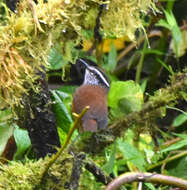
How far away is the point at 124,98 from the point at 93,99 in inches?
9.8

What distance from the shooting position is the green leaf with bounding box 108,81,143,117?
156cm

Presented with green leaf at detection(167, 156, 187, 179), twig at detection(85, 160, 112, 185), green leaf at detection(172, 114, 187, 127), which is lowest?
green leaf at detection(167, 156, 187, 179)

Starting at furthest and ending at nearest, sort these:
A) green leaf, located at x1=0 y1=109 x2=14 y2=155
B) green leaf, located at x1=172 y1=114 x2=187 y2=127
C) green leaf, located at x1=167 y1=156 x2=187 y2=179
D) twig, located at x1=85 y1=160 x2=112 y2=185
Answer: green leaf, located at x1=172 y1=114 x2=187 y2=127, green leaf, located at x1=167 y1=156 x2=187 y2=179, green leaf, located at x1=0 y1=109 x2=14 y2=155, twig, located at x1=85 y1=160 x2=112 y2=185

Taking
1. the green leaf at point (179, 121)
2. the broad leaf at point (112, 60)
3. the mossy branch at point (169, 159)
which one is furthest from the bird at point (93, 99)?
the green leaf at point (179, 121)

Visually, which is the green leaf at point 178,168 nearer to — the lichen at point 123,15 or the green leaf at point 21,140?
the green leaf at point 21,140

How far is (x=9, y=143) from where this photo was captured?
6.76 feet

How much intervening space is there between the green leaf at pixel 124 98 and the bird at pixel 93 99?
7cm

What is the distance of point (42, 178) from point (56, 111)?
0.46 m

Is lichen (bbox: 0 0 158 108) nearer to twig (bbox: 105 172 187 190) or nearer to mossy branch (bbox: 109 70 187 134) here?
mossy branch (bbox: 109 70 187 134)

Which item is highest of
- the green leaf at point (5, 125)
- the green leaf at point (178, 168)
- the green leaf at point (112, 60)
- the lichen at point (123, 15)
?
the lichen at point (123, 15)

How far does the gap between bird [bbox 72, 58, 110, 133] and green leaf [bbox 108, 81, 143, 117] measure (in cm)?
7

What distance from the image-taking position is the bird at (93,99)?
4.65 ft

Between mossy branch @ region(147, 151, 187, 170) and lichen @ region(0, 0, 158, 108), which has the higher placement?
lichen @ region(0, 0, 158, 108)

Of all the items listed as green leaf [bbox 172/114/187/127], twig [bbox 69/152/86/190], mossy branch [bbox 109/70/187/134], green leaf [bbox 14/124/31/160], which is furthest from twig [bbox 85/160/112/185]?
green leaf [bbox 172/114/187/127]
